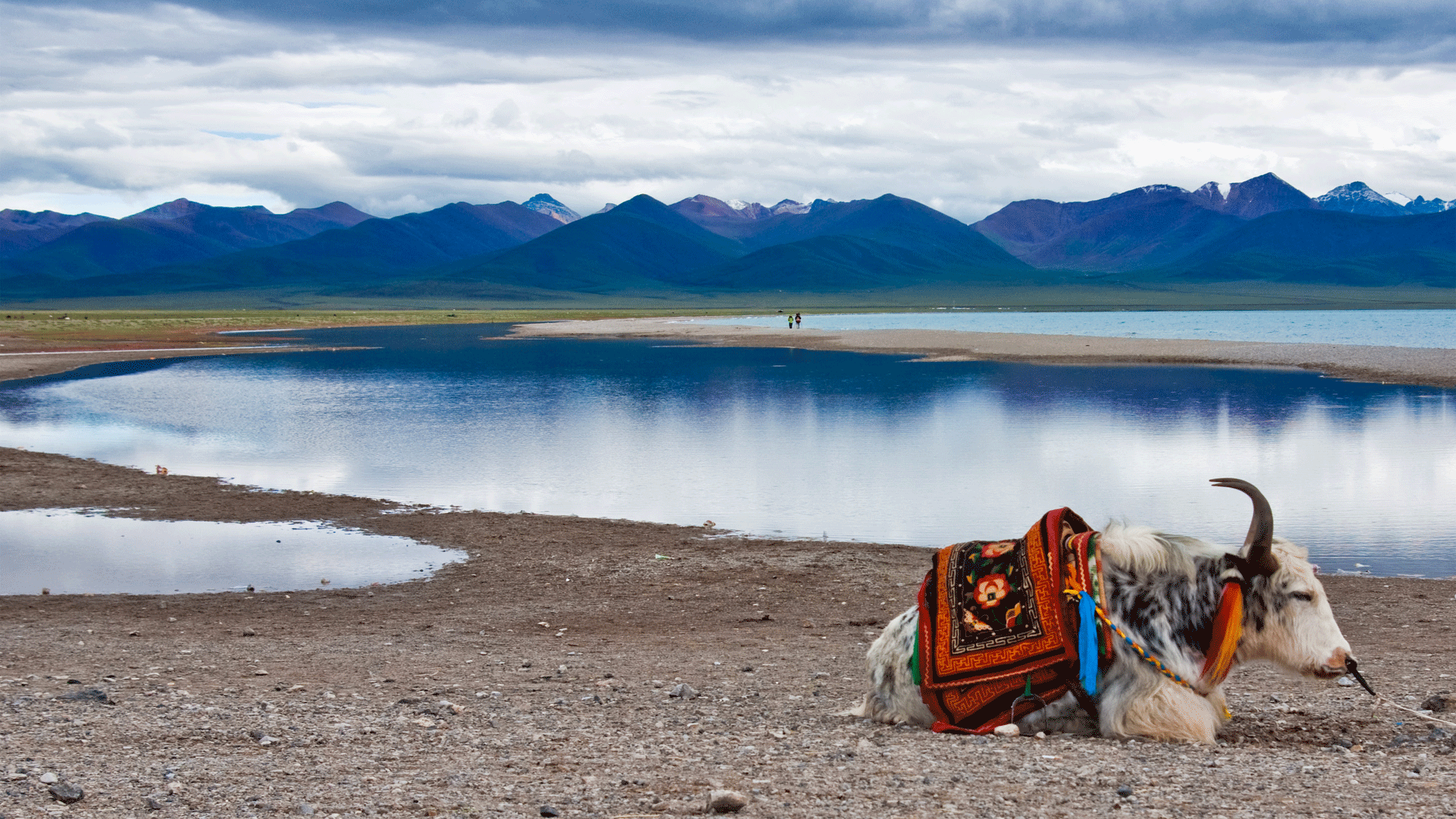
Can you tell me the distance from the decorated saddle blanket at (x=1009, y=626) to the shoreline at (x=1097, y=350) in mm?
39058

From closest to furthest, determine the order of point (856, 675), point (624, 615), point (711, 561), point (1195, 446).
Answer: point (856, 675)
point (624, 615)
point (711, 561)
point (1195, 446)

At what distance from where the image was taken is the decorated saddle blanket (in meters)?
5.66

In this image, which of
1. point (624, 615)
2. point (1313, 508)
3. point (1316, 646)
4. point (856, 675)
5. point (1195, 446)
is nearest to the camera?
point (1316, 646)

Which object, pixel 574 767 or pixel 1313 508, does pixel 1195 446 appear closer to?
pixel 1313 508

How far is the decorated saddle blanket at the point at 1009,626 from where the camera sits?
5660mm

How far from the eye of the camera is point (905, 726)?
20.2 feet

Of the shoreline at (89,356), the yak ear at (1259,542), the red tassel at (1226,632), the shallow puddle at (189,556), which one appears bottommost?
the shallow puddle at (189,556)

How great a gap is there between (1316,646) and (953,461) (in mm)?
16939

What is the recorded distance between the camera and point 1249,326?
325ft

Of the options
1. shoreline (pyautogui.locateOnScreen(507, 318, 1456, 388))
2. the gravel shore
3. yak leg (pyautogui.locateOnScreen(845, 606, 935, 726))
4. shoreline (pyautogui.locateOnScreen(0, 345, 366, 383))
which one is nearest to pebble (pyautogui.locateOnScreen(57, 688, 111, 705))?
the gravel shore

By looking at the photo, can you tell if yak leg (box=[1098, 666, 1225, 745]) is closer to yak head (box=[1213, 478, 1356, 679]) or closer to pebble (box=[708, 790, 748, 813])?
yak head (box=[1213, 478, 1356, 679])

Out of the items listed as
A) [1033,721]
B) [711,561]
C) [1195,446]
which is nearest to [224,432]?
[711,561]

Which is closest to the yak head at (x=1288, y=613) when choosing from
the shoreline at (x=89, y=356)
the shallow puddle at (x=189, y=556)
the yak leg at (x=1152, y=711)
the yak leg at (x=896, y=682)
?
the yak leg at (x=1152, y=711)

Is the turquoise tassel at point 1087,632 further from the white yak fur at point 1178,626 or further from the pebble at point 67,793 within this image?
the pebble at point 67,793
